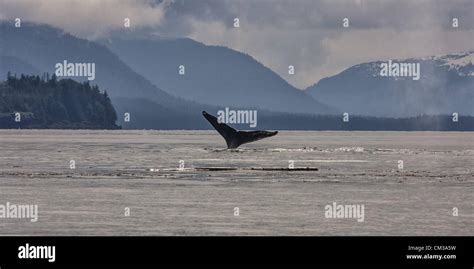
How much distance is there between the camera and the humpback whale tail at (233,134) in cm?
12062

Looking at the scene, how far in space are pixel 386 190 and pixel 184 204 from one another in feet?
50.8

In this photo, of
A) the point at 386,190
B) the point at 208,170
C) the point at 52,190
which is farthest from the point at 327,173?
the point at 52,190

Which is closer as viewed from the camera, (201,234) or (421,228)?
(201,234)

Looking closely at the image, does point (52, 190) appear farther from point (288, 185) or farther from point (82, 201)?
point (288, 185)
